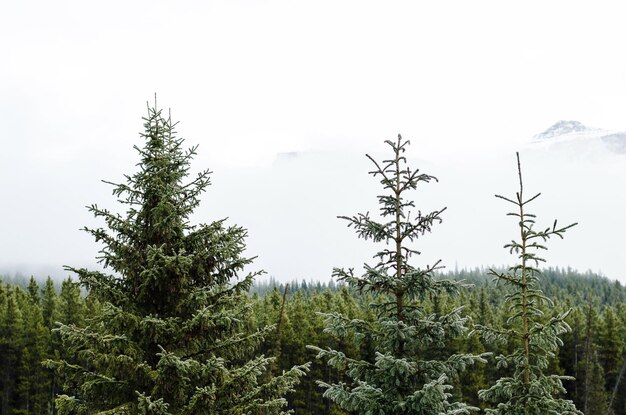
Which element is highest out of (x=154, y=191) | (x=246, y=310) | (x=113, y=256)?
(x=154, y=191)

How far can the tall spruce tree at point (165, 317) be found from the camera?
9469mm

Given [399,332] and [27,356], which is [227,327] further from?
[27,356]

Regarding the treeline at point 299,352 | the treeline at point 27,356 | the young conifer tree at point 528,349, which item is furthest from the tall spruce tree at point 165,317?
the treeline at point 27,356

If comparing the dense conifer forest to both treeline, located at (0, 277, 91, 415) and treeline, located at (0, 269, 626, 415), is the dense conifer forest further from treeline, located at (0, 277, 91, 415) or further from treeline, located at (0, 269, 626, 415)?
treeline, located at (0, 277, 91, 415)

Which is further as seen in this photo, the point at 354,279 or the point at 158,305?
the point at 158,305

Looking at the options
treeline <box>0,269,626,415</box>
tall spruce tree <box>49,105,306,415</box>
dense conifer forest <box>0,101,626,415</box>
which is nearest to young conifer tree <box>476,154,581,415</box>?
dense conifer forest <box>0,101,626,415</box>

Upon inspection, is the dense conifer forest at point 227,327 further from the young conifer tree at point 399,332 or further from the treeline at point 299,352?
the treeline at point 299,352

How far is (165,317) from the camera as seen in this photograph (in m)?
10.2

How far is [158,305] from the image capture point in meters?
10.6

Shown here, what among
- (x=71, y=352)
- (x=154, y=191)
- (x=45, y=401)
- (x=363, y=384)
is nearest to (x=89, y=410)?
(x=71, y=352)

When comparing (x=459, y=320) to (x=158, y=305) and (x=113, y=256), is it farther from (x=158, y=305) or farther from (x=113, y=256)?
(x=113, y=256)

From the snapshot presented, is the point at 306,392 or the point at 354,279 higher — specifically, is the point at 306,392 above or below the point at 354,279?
below

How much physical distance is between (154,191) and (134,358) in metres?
3.06

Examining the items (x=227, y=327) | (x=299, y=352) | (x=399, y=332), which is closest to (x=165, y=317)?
(x=227, y=327)
